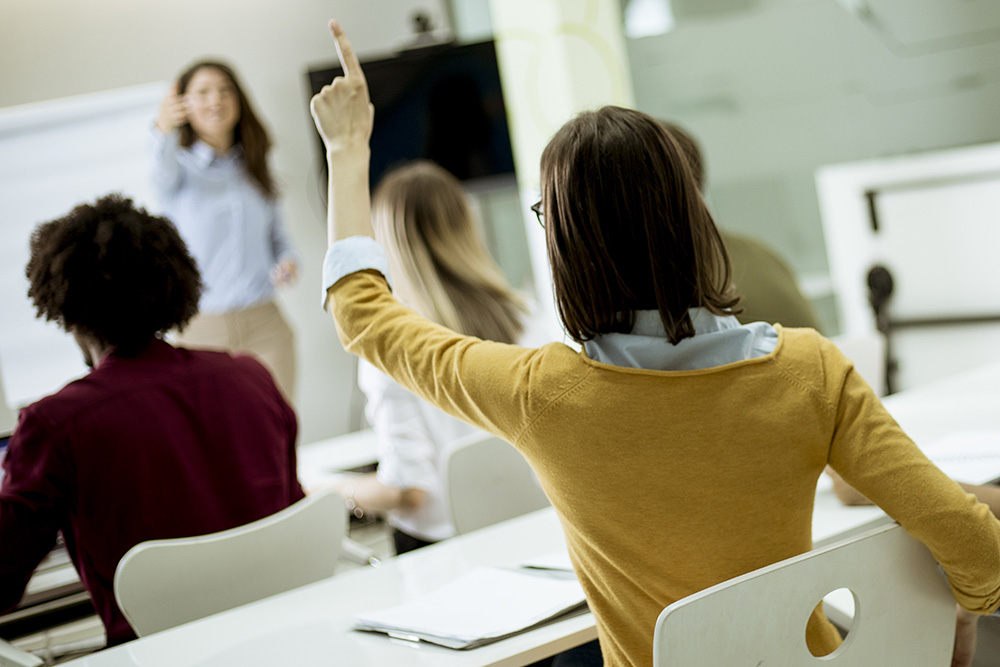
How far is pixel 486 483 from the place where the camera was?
2.07 metres

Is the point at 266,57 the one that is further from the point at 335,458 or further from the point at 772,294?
the point at 772,294

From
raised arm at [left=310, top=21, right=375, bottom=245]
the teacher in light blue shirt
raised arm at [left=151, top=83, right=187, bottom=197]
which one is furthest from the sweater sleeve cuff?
raised arm at [left=151, top=83, right=187, bottom=197]

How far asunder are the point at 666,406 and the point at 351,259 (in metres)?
0.43

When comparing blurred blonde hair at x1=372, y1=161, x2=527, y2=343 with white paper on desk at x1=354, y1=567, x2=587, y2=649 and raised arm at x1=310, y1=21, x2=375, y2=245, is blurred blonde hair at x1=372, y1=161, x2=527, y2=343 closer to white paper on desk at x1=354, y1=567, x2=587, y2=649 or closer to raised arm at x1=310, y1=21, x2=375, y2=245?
white paper on desk at x1=354, y1=567, x2=587, y2=649

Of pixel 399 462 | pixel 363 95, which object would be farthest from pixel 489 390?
pixel 399 462

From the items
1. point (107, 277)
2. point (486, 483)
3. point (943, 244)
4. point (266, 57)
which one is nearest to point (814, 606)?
point (486, 483)

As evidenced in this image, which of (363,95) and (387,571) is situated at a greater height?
(363,95)

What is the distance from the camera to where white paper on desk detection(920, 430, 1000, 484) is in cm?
157

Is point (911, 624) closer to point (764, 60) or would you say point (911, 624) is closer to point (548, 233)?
point (548, 233)

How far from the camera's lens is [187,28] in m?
4.48

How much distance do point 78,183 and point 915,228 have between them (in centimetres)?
340

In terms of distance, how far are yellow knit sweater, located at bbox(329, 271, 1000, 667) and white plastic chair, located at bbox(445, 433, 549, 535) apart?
92 centimetres

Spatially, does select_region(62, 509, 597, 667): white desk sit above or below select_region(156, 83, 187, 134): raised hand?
below

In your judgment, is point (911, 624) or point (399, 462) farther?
point (399, 462)
